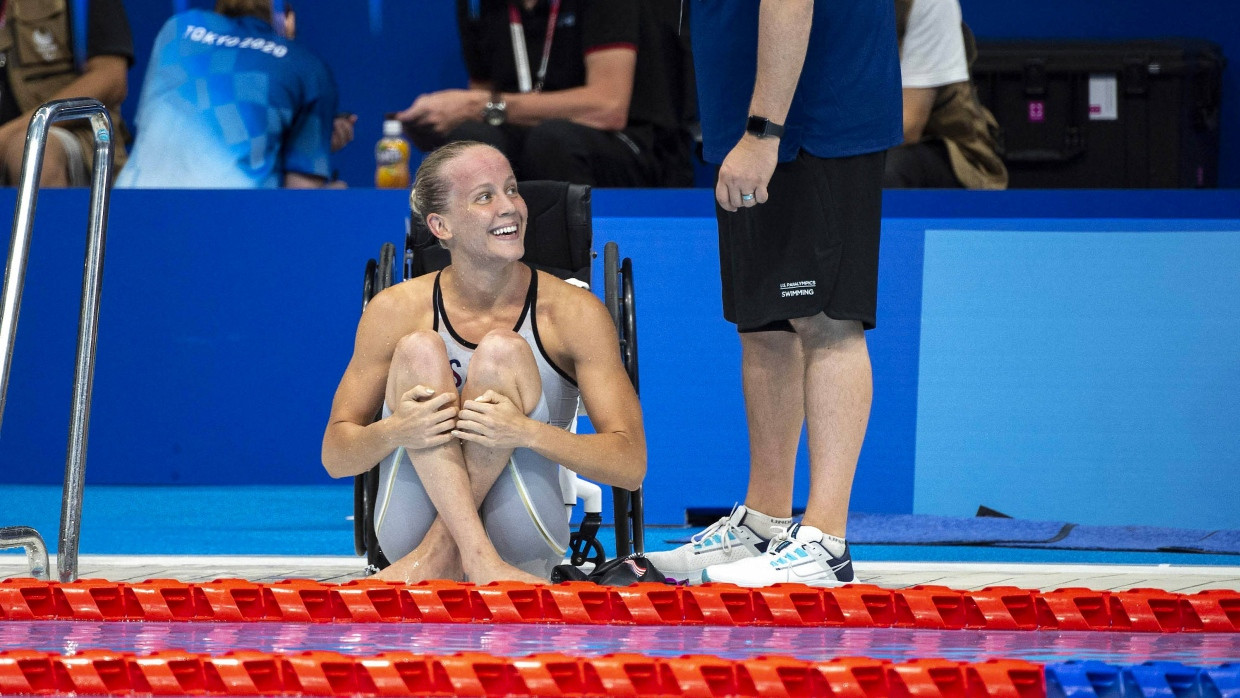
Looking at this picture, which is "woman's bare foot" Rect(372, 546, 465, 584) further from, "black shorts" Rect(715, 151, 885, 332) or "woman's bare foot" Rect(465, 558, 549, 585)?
"black shorts" Rect(715, 151, 885, 332)

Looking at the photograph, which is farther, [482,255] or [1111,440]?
[1111,440]

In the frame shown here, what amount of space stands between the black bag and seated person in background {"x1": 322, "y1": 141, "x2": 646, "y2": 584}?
0.07 meters

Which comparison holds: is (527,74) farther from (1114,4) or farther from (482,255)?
(1114,4)

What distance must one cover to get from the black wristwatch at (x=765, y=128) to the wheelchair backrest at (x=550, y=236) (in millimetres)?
616

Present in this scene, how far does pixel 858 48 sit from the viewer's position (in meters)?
3.02

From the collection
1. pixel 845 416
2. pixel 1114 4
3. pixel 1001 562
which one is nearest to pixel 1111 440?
pixel 1001 562

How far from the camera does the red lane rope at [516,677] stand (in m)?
2.13

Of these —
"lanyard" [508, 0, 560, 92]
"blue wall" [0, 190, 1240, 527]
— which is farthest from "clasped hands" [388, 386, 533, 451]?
"lanyard" [508, 0, 560, 92]

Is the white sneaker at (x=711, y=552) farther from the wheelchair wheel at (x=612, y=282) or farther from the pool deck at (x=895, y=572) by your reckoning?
the wheelchair wheel at (x=612, y=282)

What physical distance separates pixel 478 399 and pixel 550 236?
78cm

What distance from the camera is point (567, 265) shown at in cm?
352

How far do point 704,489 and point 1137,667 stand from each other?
2222 millimetres

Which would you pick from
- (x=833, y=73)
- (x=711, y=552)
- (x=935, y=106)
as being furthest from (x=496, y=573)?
(x=935, y=106)

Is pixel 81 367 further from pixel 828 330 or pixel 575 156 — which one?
pixel 575 156
